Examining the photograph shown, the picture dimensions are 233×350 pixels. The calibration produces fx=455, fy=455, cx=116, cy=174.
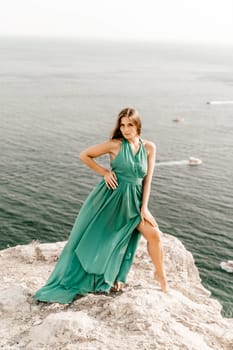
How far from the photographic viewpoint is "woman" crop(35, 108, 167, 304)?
8633 mm

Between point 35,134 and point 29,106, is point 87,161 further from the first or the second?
point 29,106

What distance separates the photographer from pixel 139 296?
8.73m

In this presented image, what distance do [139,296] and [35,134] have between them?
58357 mm

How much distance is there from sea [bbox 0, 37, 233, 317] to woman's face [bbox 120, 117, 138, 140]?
2122cm

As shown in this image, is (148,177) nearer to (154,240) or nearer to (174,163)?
(154,240)

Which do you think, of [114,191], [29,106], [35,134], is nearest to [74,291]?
[114,191]

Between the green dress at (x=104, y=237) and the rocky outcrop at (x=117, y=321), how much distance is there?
1.03 feet

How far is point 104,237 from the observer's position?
356 inches

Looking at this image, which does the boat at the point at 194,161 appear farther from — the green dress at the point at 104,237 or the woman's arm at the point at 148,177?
the woman's arm at the point at 148,177

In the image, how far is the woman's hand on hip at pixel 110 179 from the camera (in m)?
8.63

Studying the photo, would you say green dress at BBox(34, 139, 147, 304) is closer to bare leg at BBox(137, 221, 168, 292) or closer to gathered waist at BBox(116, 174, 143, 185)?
gathered waist at BBox(116, 174, 143, 185)

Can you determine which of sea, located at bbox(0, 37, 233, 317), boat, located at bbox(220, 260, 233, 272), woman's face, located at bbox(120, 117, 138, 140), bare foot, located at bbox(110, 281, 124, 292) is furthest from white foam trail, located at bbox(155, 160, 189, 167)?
woman's face, located at bbox(120, 117, 138, 140)

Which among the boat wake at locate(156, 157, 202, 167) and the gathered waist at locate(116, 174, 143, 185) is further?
the boat wake at locate(156, 157, 202, 167)

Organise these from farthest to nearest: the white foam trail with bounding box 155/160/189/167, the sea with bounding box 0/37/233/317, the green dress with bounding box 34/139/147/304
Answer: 1. the white foam trail with bounding box 155/160/189/167
2. the sea with bounding box 0/37/233/317
3. the green dress with bounding box 34/139/147/304
